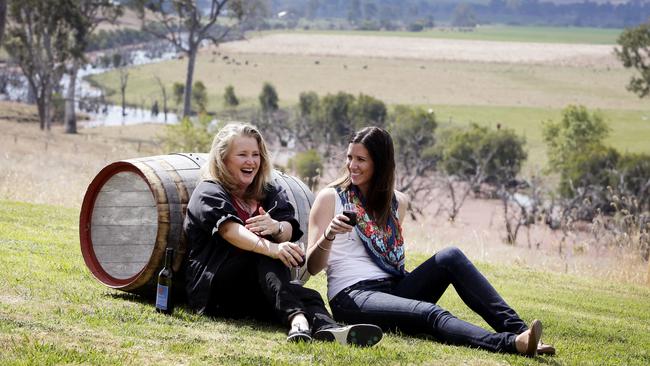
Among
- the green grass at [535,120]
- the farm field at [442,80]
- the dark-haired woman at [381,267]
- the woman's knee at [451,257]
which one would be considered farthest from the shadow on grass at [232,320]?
the green grass at [535,120]

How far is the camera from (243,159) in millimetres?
6383

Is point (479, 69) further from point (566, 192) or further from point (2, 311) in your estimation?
point (2, 311)

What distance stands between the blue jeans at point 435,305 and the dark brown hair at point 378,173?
17.7 inches

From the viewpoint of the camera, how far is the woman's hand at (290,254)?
5938 millimetres

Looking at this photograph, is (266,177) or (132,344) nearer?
(132,344)

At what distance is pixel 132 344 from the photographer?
5.26 m

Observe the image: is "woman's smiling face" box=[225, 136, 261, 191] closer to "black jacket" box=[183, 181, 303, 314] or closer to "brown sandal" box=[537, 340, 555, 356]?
"black jacket" box=[183, 181, 303, 314]

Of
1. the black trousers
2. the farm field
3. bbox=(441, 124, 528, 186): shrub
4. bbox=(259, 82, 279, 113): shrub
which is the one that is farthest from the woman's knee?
bbox=(259, 82, 279, 113): shrub

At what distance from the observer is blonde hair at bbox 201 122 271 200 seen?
21.0 feet

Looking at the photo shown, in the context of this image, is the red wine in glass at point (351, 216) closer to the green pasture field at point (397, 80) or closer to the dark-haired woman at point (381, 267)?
the dark-haired woman at point (381, 267)

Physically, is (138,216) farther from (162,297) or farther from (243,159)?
(243,159)

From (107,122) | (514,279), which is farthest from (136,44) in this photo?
(514,279)

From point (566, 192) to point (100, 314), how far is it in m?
33.8

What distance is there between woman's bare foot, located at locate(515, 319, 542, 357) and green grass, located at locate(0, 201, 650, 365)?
6 cm
